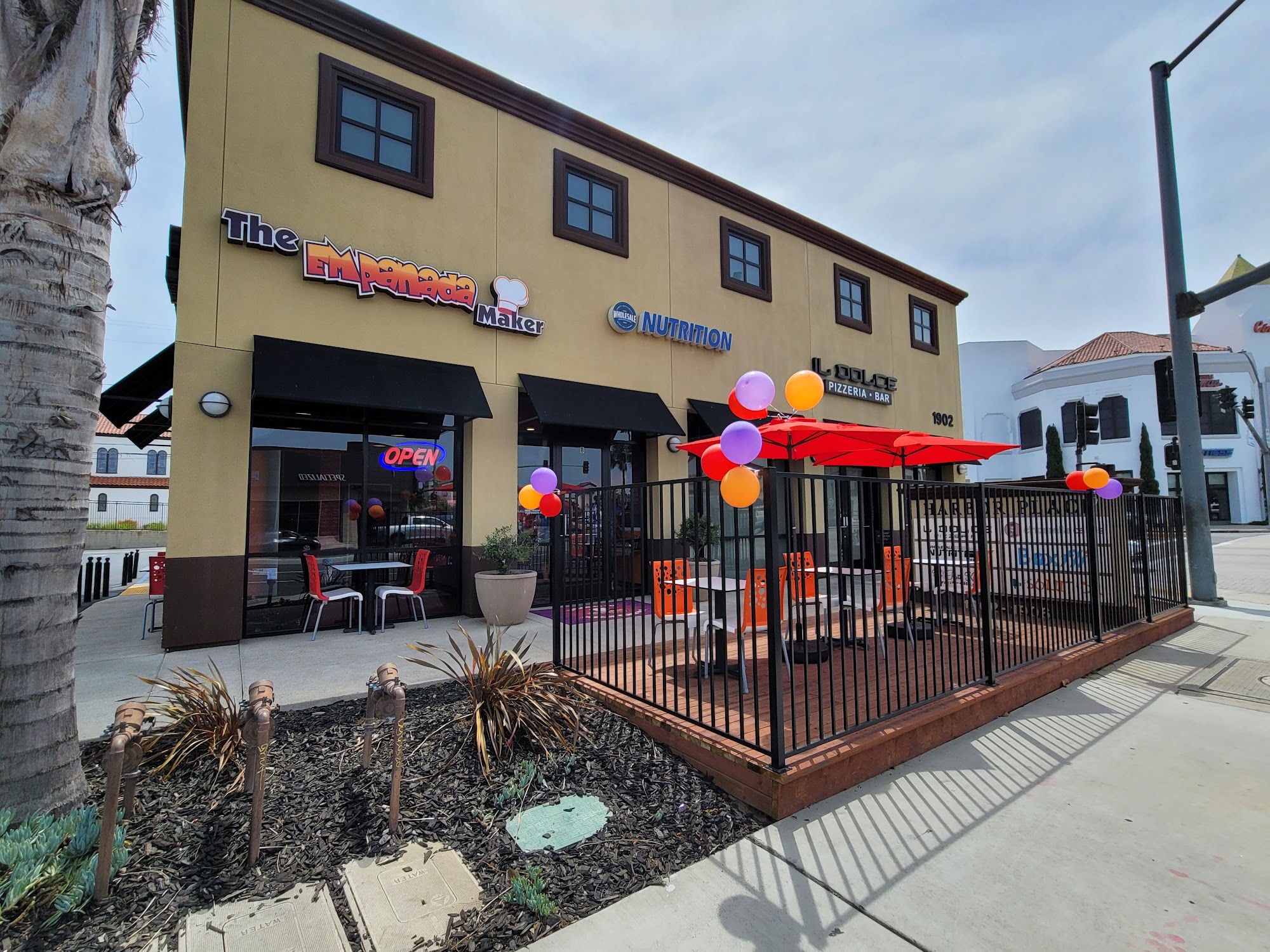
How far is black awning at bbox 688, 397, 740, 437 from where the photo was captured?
10844mm

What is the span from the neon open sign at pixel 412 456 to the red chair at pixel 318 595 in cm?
162

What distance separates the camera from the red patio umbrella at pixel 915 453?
7.35m

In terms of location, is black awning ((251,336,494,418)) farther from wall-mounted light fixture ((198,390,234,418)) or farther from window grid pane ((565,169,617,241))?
window grid pane ((565,169,617,241))

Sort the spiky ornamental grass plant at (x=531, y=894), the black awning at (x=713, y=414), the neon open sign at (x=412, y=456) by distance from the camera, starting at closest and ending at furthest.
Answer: the spiky ornamental grass plant at (x=531, y=894), the neon open sign at (x=412, y=456), the black awning at (x=713, y=414)

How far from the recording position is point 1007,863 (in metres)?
2.88

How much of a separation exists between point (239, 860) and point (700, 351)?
33.5ft

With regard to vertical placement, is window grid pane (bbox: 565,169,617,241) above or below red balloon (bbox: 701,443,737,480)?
above

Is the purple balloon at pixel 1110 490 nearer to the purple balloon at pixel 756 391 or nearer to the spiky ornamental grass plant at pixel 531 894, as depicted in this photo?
the purple balloon at pixel 756 391

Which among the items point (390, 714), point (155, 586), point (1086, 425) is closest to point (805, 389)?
point (390, 714)

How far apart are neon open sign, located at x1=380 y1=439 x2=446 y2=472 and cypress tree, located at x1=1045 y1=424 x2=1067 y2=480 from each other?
37353mm

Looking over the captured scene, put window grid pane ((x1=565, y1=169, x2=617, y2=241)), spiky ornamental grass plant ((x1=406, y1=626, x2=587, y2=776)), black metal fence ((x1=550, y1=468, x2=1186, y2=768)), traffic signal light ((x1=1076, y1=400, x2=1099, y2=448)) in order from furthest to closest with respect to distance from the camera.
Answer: traffic signal light ((x1=1076, y1=400, x2=1099, y2=448)) → window grid pane ((x1=565, y1=169, x2=617, y2=241)) → black metal fence ((x1=550, y1=468, x2=1186, y2=768)) → spiky ornamental grass plant ((x1=406, y1=626, x2=587, y2=776))

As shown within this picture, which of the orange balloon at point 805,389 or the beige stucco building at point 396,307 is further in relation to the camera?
the beige stucco building at point 396,307

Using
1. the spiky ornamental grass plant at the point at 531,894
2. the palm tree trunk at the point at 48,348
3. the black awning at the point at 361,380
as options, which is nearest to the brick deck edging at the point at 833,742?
the spiky ornamental grass plant at the point at 531,894

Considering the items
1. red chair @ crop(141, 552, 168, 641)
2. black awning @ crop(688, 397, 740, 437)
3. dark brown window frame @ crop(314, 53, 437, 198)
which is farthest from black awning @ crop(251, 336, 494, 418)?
black awning @ crop(688, 397, 740, 437)
